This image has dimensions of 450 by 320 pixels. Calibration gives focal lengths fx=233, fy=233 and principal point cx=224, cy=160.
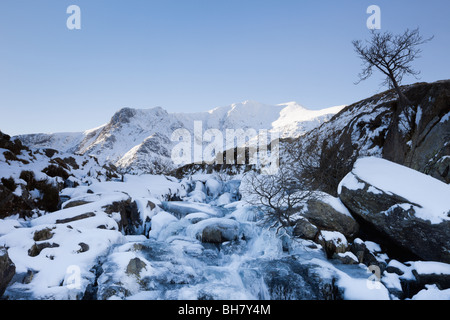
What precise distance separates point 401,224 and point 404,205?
2.46 feet

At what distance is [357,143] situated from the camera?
2002 cm

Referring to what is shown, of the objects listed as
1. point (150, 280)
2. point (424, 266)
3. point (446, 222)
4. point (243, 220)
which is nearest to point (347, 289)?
point (424, 266)

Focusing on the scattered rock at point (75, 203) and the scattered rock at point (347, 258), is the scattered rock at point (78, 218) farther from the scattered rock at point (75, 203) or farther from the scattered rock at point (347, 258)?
the scattered rock at point (347, 258)

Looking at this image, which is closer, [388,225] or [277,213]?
[388,225]

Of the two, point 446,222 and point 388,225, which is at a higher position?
point 446,222

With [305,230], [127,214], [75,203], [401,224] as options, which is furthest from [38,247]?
[401,224]

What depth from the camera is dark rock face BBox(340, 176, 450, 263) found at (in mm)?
8156

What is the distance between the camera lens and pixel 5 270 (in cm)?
647

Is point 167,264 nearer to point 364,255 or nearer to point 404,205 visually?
point 364,255

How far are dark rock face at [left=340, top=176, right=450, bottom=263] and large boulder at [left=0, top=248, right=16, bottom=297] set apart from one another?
12.9 m
